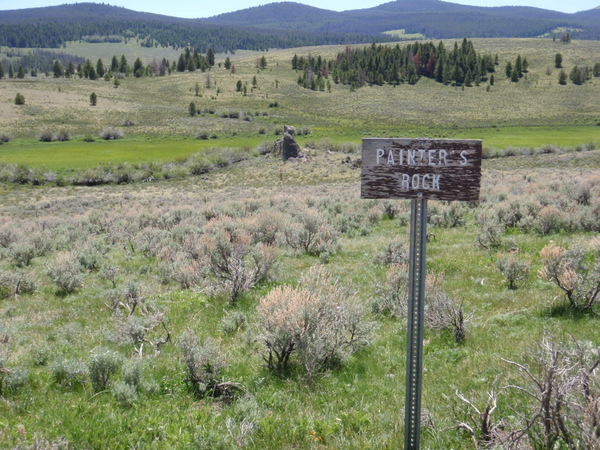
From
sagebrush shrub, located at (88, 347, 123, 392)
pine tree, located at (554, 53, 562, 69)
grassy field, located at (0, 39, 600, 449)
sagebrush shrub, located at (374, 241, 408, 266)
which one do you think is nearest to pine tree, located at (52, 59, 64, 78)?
grassy field, located at (0, 39, 600, 449)

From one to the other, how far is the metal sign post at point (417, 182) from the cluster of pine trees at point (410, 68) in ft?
414

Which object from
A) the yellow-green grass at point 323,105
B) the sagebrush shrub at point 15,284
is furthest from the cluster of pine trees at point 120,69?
the sagebrush shrub at point 15,284

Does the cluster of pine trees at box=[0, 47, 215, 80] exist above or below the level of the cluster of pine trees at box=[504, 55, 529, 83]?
above

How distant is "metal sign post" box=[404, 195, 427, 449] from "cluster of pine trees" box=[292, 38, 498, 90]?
126211 mm

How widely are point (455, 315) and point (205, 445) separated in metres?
3.58

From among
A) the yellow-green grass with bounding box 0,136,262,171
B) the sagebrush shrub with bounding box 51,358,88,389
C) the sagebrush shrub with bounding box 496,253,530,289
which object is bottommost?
the yellow-green grass with bounding box 0,136,262,171

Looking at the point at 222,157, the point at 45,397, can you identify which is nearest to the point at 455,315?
the point at 45,397

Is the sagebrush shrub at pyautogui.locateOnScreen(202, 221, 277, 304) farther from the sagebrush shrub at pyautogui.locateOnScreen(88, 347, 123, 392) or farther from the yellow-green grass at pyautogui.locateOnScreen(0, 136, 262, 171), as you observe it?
the yellow-green grass at pyautogui.locateOnScreen(0, 136, 262, 171)

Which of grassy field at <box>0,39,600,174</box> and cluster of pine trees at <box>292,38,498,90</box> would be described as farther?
cluster of pine trees at <box>292,38,498,90</box>

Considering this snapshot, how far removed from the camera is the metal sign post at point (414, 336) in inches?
129

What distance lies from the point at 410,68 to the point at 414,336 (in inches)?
5444

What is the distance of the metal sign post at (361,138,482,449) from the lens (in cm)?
317

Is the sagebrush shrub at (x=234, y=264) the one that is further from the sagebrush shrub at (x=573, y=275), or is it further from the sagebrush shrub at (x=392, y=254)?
the sagebrush shrub at (x=573, y=275)

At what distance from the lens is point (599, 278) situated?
6129mm
